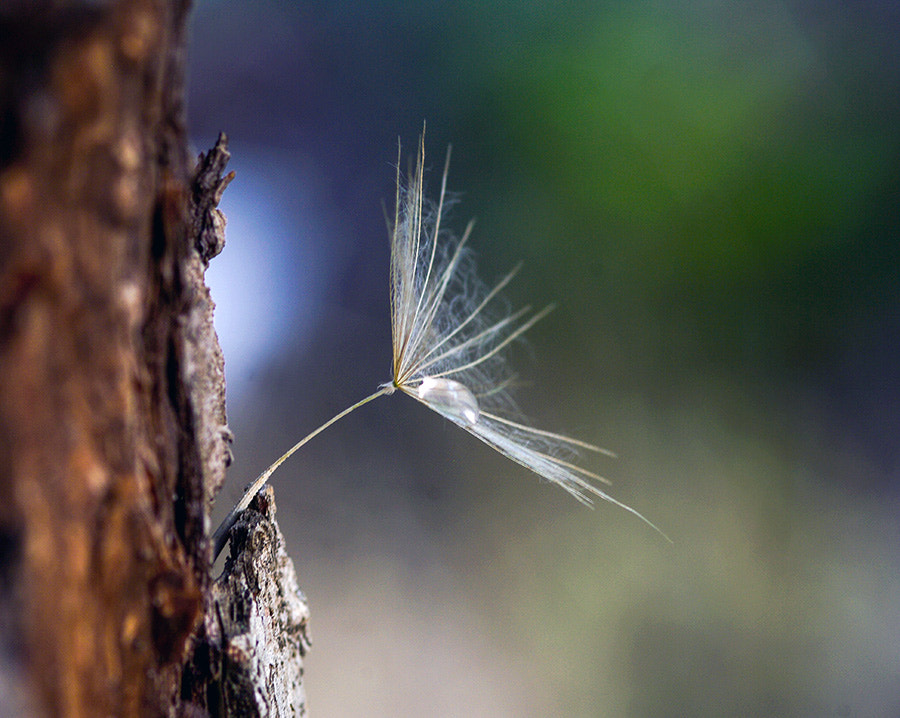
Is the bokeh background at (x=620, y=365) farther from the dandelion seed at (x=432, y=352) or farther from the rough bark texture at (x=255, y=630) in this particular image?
the rough bark texture at (x=255, y=630)

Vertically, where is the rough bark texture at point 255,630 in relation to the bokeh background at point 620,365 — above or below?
below

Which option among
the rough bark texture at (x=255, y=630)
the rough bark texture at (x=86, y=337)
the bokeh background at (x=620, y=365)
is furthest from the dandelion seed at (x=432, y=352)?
the bokeh background at (x=620, y=365)

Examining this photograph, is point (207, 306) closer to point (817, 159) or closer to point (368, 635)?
point (368, 635)

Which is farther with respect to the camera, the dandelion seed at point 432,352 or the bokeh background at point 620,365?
the bokeh background at point 620,365

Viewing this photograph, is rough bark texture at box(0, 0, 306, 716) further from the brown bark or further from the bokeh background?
the bokeh background

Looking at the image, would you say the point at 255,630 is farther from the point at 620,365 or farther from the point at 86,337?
the point at 620,365

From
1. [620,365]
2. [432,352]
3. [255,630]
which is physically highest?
[620,365]

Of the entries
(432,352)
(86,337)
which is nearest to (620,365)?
(432,352)

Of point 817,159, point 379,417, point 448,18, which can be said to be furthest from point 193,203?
point 817,159
